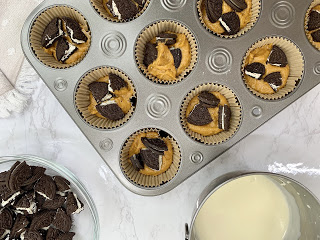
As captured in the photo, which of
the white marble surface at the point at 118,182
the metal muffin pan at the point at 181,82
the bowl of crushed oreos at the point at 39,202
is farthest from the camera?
A: the white marble surface at the point at 118,182

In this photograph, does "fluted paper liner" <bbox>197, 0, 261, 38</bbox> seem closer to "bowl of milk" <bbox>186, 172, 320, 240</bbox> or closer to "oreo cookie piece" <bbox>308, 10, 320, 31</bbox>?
"oreo cookie piece" <bbox>308, 10, 320, 31</bbox>

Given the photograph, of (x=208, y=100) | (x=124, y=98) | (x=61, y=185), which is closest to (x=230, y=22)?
(x=208, y=100)

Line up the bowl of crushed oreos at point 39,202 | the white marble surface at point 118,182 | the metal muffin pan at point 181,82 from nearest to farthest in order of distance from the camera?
the metal muffin pan at point 181,82 < the bowl of crushed oreos at point 39,202 < the white marble surface at point 118,182

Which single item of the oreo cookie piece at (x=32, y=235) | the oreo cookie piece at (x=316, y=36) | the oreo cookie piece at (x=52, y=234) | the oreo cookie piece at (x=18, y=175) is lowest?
the oreo cookie piece at (x=52, y=234)

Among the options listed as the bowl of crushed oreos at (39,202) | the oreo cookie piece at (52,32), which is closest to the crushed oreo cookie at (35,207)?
the bowl of crushed oreos at (39,202)

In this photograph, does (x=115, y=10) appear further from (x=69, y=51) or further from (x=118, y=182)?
(x=118, y=182)

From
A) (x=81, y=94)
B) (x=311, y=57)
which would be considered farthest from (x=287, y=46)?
(x=81, y=94)

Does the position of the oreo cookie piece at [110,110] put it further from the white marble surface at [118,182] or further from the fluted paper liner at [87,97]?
the white marble surface at [118,182]
